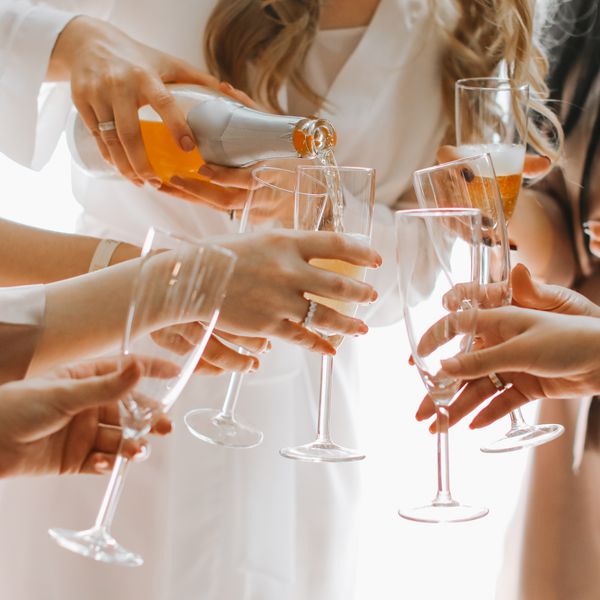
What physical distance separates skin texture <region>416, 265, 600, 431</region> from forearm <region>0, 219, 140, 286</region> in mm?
634

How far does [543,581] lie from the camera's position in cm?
204

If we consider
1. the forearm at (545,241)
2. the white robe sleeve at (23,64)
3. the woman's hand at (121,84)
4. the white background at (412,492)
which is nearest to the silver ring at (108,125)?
the woman's hand at (121,84)

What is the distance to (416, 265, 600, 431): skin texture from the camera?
3.45 feet

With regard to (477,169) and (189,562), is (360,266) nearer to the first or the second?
(477,169)

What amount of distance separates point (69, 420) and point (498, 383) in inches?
24.3

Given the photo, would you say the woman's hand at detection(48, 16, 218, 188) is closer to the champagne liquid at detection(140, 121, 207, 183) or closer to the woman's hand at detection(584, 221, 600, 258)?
the champagne liquid at detection(140, 121, 207, 183)

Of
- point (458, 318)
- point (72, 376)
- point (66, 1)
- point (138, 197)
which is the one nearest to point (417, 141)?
point (138, 197)

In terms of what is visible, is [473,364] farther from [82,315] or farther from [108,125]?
[108,125]

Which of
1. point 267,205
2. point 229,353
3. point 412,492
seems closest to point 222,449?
point 229,353

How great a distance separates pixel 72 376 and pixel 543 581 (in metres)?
1.42

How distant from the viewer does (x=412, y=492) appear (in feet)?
8.58

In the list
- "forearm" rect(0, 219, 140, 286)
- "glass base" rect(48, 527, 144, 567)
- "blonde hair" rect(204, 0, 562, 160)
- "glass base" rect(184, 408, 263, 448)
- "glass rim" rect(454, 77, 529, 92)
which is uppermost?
"blonde hair" rect(204, 0, 562, 160)

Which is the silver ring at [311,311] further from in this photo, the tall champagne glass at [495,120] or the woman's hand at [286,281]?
the tall champagne glass at [495,120]

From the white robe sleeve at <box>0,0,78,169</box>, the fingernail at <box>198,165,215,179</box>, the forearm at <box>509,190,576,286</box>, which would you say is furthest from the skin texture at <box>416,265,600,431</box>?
the white robe sleeve at <box>0,0,78,169</box>
